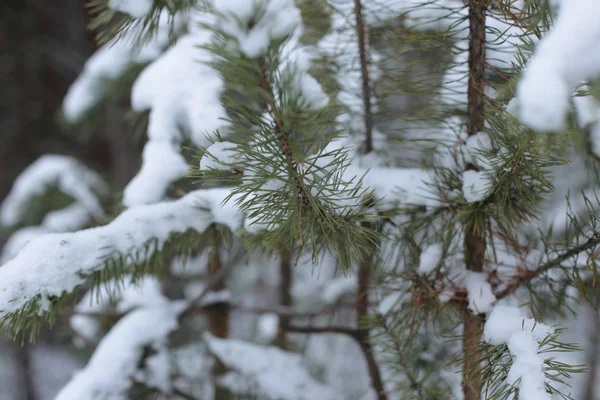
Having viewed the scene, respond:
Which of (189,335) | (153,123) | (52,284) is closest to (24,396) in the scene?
(189,335)

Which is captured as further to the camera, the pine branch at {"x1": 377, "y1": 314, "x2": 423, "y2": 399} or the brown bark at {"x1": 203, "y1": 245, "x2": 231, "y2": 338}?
the brown bark at {"x1": 203, "y1": 245, "x2": 231, "y2": 338}

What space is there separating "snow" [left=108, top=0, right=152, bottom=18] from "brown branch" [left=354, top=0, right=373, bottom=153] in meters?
0.26

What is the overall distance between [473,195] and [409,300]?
18 centimetres

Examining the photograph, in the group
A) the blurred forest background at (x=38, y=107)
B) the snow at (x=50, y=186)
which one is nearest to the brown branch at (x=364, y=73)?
the snow at (x=50, y=186)

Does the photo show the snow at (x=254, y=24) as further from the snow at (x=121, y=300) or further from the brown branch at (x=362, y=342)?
the brown branch at (x=362, y=342)

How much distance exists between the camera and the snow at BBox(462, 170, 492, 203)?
50 centimetres

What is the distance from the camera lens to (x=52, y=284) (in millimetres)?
474

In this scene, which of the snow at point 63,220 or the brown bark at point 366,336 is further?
the snow at point 63,220

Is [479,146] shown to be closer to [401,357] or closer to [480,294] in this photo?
[480,294]

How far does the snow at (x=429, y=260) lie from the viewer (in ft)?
1.89

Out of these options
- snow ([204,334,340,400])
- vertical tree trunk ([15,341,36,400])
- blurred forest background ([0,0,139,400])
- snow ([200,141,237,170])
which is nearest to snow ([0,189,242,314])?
snow ([200,141,237,170])

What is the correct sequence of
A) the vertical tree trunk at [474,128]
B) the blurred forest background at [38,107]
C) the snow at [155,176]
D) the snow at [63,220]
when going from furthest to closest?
the blurred forest background at [38,107] < the snow at [63,220] < the snow at [155,176] < the vertical tree trunk at [474,128]

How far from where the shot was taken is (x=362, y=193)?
452 mm

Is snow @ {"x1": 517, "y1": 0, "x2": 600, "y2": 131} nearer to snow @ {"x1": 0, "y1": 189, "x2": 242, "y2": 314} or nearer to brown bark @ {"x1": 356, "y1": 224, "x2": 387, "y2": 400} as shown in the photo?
snow @ {"x1": 0, "y1": 189, "x2": 242, "y2": 314}
